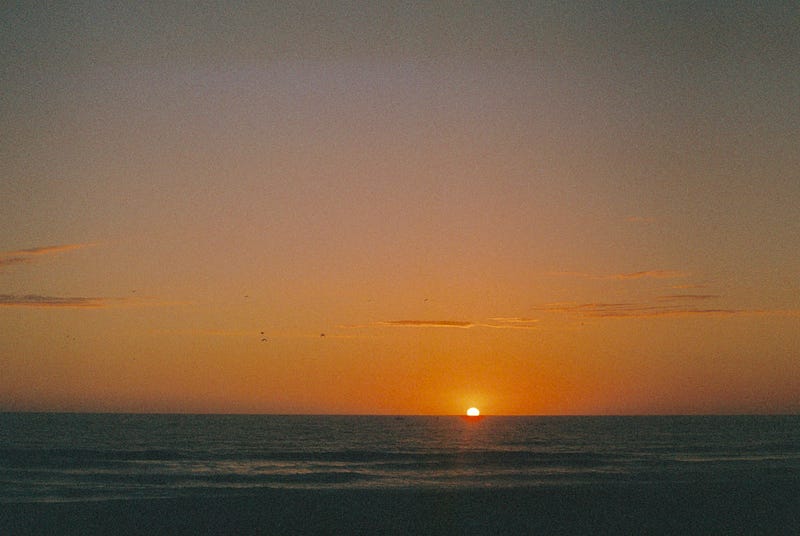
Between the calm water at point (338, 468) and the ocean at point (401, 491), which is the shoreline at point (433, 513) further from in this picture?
the calm water at point (338, 468)

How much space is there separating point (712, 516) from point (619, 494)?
406 cm

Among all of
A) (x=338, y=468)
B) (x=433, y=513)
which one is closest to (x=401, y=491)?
(x=433, y=513)

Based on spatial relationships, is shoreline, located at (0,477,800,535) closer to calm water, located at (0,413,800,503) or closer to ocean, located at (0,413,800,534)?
ocean, located at (0,413,800,534)

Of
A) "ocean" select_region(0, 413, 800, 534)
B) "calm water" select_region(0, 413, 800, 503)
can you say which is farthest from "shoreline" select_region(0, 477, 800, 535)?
"calm water" select_region(0, 413, 800, 503)

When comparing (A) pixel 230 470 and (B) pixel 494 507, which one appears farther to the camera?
(A) pixel 230 470

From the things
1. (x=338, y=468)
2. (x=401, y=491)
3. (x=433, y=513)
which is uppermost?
(x=338, y=468)

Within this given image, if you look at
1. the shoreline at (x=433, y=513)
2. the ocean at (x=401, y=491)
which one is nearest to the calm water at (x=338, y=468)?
the ocean at (x=401, y=491)

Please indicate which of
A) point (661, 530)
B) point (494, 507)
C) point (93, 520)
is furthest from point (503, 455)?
point (93, 520)

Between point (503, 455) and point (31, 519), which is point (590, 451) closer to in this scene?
point (503, 455)

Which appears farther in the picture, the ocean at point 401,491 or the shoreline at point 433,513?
the ocean at point 401,491

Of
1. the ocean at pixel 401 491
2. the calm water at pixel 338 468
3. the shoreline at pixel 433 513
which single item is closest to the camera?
the shoreline at pixel 433 513

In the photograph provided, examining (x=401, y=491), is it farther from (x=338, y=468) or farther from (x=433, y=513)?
(x=338, y=468)

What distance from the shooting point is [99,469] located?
3159cm

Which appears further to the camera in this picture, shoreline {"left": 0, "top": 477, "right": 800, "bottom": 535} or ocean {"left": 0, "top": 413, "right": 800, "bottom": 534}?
ocean {"left": 0, "top": 413, "right": 800, "bottom": 534}
